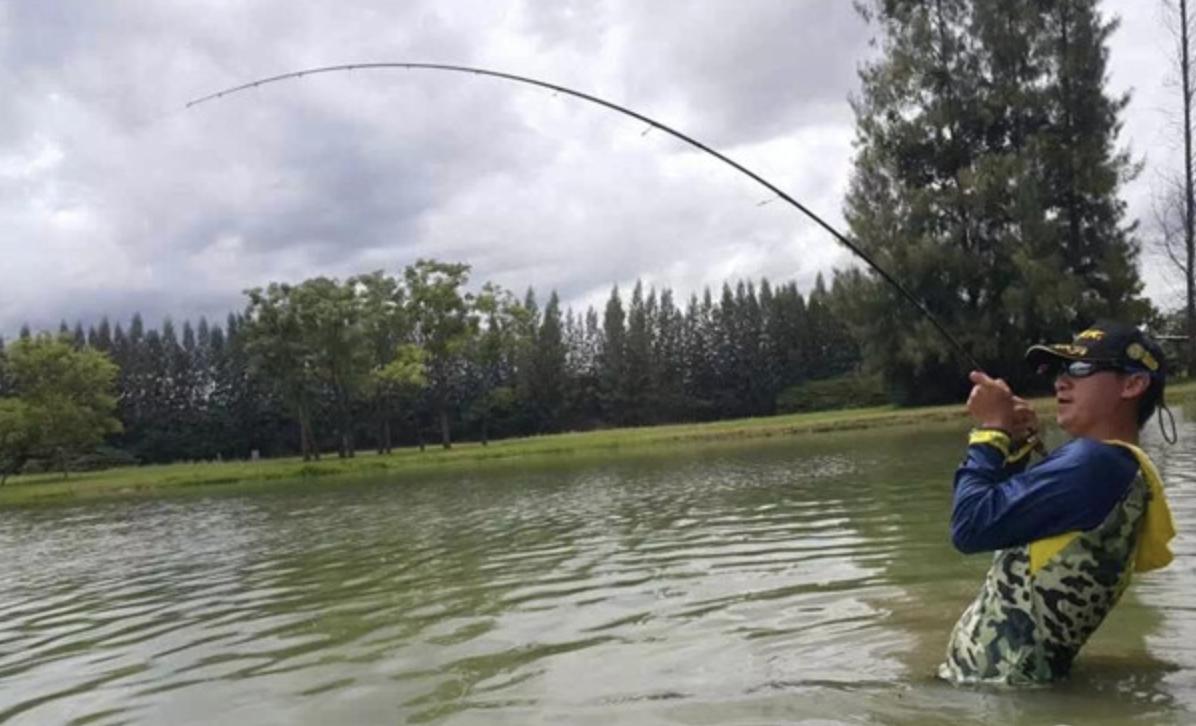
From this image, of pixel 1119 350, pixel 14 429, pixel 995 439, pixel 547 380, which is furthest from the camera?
pixel 547 380

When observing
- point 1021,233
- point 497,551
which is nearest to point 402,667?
point 497,551

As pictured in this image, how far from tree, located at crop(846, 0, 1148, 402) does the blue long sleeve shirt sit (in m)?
45.2

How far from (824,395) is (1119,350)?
114803 mm

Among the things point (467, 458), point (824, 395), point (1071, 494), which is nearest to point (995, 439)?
point (1071, 494)

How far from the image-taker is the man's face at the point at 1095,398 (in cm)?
482

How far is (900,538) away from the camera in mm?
12195

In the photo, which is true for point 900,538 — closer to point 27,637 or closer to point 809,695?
point 809,695

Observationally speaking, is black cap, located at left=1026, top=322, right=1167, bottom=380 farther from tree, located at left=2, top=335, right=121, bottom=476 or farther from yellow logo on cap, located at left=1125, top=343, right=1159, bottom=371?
tree, located at left=2, top=335, right=121, bottom=476

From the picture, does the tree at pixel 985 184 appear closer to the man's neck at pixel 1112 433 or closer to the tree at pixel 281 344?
the tree at pixel 281 344

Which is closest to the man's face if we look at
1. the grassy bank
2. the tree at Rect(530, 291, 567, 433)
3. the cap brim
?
the cap brim

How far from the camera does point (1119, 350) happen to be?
15.7 feet

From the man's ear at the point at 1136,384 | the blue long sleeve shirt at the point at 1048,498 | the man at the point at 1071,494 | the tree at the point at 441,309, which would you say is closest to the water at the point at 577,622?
the man at the point at 1071,494

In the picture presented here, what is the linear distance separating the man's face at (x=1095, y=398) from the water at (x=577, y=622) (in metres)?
1.42

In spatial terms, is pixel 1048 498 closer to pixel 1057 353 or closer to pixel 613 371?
pixel 1057 353
